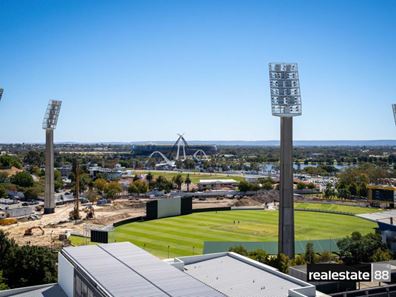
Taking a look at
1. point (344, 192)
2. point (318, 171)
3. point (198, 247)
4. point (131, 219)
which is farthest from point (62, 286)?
point (318, 171)

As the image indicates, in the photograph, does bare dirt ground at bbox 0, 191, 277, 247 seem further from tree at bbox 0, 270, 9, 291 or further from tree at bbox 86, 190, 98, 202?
tree at bbox 0, 270, 9, 291

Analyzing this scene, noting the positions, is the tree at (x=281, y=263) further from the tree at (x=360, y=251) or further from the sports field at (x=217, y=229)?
the sports field at (x=217, y=229)

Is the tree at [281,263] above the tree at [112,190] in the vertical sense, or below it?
above

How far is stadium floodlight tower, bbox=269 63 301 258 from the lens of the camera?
4275 centimetres

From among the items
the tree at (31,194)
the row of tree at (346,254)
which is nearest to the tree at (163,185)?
the tree at (31,194)

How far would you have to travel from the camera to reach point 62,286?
1148 inches

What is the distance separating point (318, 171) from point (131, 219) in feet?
345

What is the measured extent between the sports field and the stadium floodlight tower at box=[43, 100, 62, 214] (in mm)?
17136

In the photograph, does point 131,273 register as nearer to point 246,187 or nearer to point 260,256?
point 260,256

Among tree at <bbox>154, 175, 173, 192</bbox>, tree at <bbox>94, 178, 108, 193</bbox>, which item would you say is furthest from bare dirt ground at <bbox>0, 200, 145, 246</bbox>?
tree at <bbox>154, 175, 173, 192</bbox>

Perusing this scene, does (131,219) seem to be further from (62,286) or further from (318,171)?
(318,171)

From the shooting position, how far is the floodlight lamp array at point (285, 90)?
44656 mm

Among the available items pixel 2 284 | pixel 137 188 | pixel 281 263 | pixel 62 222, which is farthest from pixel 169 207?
pixel 2 284

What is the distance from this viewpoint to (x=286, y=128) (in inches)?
1741
